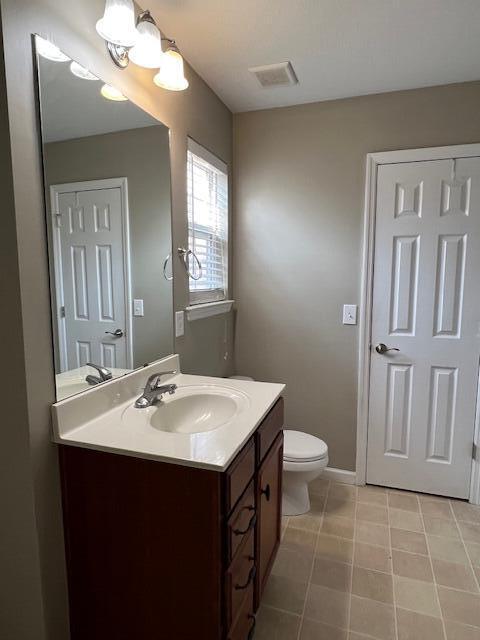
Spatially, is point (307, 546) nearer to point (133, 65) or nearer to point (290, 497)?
point (290, 497)

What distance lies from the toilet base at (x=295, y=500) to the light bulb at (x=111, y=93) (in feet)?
6.75

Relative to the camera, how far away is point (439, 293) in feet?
7.34

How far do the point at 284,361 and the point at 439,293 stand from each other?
1.05 metres

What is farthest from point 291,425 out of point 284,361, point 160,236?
point 160,236

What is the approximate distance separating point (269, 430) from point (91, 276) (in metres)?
0.88

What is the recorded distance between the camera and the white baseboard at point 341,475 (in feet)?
8.21

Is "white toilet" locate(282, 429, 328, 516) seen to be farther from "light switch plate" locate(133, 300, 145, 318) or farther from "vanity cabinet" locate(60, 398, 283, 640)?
"light switch plate" locate(133, 300, 145, 318)

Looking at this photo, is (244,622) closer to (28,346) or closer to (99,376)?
(99,376)

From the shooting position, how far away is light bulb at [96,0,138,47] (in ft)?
3.78

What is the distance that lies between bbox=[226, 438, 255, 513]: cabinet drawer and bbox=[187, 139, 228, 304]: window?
993 millimetres

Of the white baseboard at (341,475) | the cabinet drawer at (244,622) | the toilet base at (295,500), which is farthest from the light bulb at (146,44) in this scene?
the white baseboard at (341,475)

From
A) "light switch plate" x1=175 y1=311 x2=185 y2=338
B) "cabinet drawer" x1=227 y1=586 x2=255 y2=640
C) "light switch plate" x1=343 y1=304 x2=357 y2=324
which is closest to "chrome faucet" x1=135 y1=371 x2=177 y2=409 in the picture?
"light switch plate" x1=175 y1=311 x2=185 y2=338

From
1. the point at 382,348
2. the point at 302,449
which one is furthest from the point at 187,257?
the point at 382,348

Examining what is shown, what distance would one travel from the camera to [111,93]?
4.47 ft
